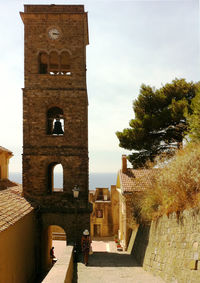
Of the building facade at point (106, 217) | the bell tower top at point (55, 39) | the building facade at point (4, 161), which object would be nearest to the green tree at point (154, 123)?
the bell tower top at point (55, 39)

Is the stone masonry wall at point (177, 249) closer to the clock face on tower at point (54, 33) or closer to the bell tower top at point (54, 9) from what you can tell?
the clock face on tower at point (54, 33)

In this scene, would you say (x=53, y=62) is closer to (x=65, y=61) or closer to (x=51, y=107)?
(x=65, y=61)

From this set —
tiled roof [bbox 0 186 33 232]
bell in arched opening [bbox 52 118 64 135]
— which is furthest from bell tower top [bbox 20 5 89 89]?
tiled roof [bbox 0 186 33 232]

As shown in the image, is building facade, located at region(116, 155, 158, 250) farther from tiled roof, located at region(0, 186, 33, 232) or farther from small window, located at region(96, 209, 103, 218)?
small window, located at region(96, 209, 103, 218)

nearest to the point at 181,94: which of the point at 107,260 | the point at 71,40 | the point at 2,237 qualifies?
the point at 71,40

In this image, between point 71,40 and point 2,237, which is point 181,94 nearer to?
point 71,40

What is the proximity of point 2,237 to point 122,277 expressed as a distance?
471 cm

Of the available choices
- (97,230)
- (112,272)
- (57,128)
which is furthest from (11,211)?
(97,230)

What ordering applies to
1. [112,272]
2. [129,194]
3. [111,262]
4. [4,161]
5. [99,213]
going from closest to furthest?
1. [112,272]
2. [111,262]
3. [129,194]
4. [4,161]
5. [99,213]

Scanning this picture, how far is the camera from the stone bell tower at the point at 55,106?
14586mm

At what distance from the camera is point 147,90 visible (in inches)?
774

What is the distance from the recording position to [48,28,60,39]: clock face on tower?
1514 centimetres

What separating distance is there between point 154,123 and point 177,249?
11517 mm

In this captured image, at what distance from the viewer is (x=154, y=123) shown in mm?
18125
